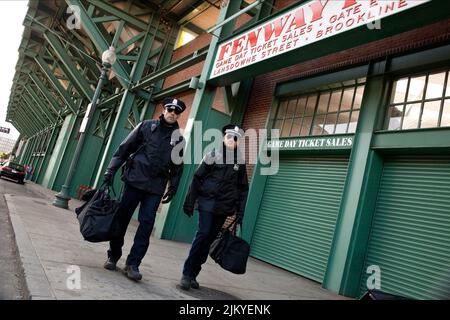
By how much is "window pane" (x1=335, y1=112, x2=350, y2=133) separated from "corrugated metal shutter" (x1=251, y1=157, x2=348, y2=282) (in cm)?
57

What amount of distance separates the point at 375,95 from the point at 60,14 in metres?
15.1

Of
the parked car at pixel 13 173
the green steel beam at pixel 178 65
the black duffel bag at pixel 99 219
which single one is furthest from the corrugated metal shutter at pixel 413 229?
the parked car at pixel 13 173

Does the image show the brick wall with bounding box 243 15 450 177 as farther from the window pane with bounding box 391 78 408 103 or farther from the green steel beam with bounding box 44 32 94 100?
the green steel beam with bounding box 44 32 94 100

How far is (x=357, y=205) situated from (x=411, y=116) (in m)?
1.68

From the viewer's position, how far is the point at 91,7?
498 inches

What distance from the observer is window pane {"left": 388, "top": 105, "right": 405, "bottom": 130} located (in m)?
6.17

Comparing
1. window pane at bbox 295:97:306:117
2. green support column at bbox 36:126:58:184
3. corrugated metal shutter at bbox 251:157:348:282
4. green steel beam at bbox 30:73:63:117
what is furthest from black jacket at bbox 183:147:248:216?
green support column at bbox 36:126:58:184

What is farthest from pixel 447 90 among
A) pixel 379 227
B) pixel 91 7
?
pixel 91 7

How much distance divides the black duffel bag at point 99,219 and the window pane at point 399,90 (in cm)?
490

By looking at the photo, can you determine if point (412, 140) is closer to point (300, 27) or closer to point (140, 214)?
point (300, 27)

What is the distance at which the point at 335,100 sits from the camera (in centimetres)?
759

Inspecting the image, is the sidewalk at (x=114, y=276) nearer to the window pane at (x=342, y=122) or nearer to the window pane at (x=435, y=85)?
the window pane at (x=342, y=122)

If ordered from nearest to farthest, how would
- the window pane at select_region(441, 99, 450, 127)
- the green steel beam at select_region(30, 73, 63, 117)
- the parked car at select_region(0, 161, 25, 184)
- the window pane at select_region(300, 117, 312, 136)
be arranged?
the window pane at select_region(441, 99, 450, 127)
the window pane at select_region(300, 117, 312, 136)
the parked car at select_region(0, 161, 25, 184)
the green steel beam at select_region(30, 73, 63, 117)

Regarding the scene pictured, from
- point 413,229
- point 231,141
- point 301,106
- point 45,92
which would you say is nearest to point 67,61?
point 45,92
